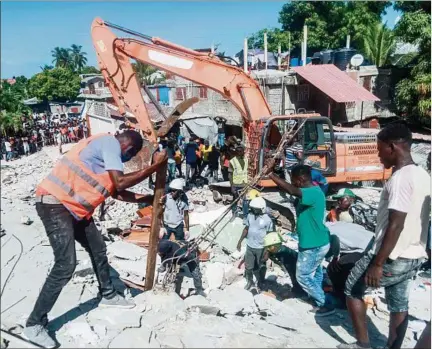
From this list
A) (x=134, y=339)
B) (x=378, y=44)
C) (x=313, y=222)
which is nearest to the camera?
(x=134, y=339)

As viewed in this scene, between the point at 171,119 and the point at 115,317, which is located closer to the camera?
the point at 115,317

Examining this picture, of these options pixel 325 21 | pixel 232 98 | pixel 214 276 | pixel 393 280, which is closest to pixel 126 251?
pixel 214 276

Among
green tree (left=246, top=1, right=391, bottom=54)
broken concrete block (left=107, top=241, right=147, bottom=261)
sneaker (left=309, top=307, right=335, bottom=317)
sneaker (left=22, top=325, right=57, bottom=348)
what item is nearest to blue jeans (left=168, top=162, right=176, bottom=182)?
broken concrete block (left=107, top=241, right=147, bottom=261)

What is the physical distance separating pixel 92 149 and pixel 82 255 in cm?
246

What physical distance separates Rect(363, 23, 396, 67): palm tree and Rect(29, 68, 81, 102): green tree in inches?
881

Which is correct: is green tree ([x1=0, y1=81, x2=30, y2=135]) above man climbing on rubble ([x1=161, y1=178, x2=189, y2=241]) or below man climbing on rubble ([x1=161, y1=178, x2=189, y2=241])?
above

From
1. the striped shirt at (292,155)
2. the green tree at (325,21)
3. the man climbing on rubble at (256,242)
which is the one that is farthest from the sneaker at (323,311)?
the green tree at (325,21)

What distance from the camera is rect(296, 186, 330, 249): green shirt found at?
3975 mm

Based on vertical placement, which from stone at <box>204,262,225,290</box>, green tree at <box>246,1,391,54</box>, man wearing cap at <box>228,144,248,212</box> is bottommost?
stone at <box>204,262,225,290</box>

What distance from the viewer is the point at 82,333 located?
297cm

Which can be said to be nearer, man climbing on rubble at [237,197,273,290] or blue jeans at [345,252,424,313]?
blue jeans at [345,252,424,313]

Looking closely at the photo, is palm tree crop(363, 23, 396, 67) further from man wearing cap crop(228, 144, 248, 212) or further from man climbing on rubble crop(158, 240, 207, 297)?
man climbing on rubble crop(158, 240, 207, 297)

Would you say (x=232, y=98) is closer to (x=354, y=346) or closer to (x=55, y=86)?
(x=354, y=346)

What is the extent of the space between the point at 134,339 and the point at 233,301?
1265mm
